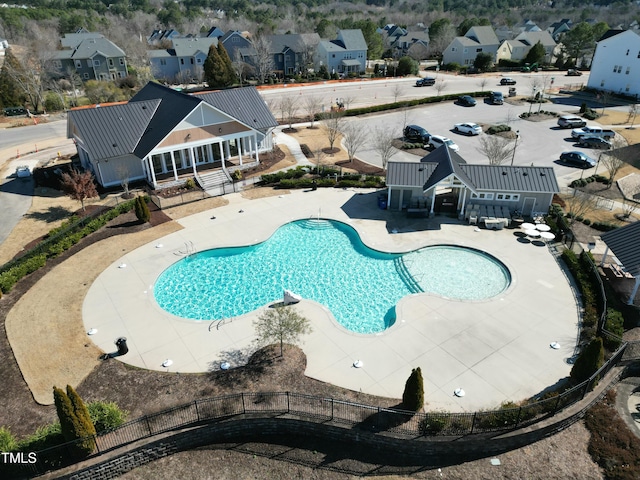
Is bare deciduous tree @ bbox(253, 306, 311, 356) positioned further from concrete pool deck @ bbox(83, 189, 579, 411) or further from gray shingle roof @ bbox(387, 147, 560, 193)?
gray shingle roof @ bbox(387, 147, 560, 193)

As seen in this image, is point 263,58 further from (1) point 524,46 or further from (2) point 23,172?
(1) point 524,46

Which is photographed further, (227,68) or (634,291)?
(227,68)

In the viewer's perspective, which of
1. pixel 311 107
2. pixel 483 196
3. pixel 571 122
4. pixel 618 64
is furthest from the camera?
pixel 618 64

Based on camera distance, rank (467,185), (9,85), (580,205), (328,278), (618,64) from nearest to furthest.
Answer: (328,278), (467,185), (580,205), (9,85), (618,64)

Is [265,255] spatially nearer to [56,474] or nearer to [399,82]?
[56,474]

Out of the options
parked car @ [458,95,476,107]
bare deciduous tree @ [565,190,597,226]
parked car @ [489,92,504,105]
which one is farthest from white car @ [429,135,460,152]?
parked car @ [489,92,504,105]

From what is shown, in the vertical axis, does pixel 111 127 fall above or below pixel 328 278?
above

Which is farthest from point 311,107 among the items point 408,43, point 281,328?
point 408,43
